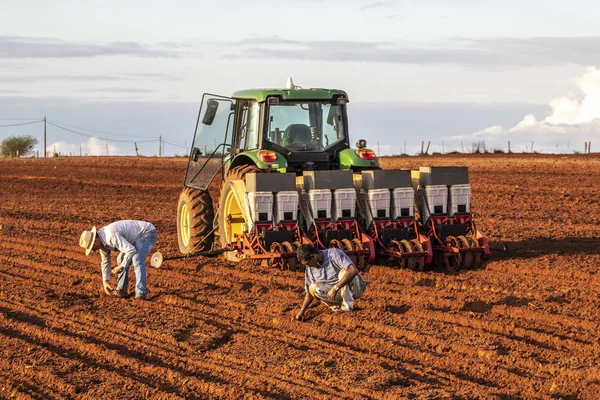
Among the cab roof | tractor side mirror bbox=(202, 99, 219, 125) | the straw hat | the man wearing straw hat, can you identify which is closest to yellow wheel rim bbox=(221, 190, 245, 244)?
tractor side mirror bbox=(202, 99, 219, 125)

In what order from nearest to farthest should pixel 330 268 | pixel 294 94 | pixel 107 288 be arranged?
1. pixel 330 268
2. pixel 107 288
3. pixel 294 94

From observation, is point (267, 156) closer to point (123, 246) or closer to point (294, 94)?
point (294, 94)

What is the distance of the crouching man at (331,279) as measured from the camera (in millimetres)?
9312

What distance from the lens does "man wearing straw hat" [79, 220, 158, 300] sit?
10445 mm

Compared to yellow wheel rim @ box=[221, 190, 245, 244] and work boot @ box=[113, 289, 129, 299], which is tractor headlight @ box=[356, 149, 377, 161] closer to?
yellow wheel rim @ box=[221, 190, 245, 244]

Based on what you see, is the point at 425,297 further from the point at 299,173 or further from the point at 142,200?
the point at 142,200

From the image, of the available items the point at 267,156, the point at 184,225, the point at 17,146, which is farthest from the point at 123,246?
the point at 17,146

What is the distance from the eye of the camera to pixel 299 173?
13.4 meters

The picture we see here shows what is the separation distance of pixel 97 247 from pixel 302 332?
284 centimetres

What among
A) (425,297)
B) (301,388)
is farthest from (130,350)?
(425,297)

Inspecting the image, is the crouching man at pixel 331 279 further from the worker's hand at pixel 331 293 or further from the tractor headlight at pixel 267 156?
the tractor headlight at pixel 267 156

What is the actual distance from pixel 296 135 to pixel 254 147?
0.62m

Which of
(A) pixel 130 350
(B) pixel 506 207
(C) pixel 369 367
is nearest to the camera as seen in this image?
(C) pixel 369 367

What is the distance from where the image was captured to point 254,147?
1336 cm
